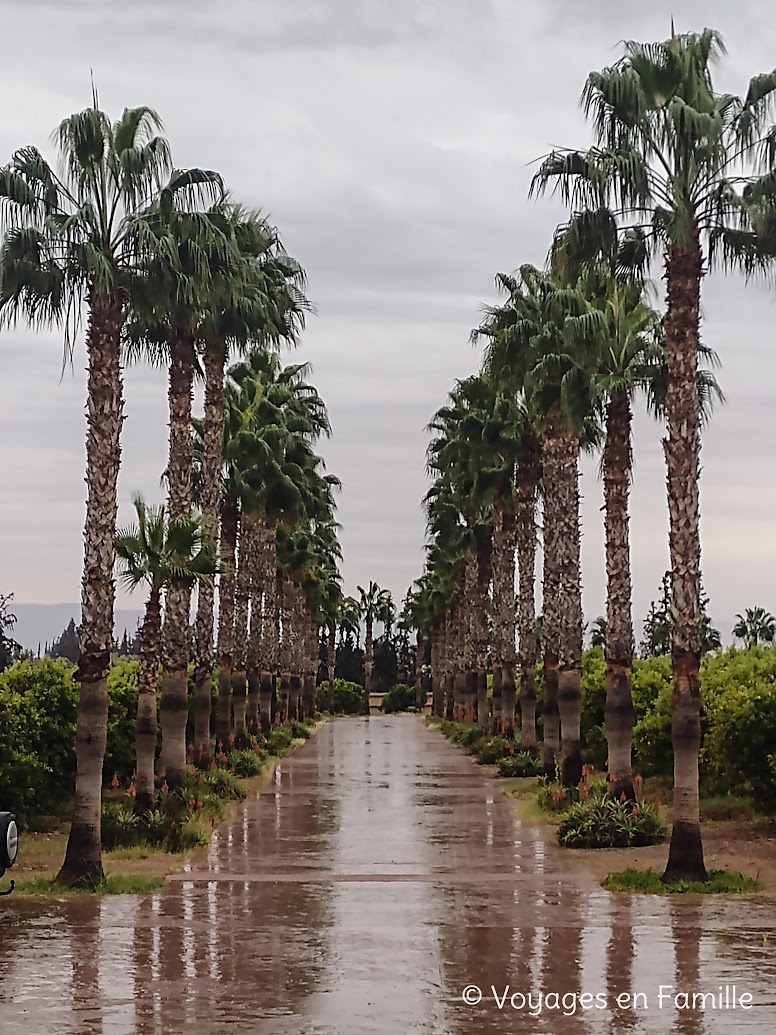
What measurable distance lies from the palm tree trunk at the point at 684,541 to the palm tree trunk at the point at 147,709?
31.0ft

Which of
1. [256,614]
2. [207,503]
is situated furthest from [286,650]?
[207,503]

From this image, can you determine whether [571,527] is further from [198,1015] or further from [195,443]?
[198,1015]

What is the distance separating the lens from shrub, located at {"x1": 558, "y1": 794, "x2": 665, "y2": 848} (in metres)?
21.8

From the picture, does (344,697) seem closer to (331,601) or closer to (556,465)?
(331,601)

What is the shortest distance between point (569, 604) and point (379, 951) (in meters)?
17.2

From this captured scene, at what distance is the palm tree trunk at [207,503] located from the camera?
101ft

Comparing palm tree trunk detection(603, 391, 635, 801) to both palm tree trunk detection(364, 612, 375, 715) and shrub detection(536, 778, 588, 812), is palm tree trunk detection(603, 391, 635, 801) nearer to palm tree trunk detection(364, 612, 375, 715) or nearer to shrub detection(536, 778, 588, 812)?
shrub detection(536, 778, 588, 812)

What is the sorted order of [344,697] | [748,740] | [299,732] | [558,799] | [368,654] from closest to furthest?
[748,740], [558,799], [299,732], [344,697], [368,654]

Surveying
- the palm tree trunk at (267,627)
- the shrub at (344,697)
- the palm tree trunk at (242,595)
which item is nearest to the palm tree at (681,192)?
the palm tree trunk at (242,595)

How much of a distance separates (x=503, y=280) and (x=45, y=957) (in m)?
23.8

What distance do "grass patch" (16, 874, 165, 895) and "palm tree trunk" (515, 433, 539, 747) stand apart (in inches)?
Answer: 850

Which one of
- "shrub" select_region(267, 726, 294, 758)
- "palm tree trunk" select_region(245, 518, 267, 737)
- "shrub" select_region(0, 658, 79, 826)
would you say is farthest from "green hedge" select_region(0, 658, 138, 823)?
"shrub" select_region(267, 726, 294, 758)

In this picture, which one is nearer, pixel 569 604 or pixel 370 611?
pixel 569 604

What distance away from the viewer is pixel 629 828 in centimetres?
2198
